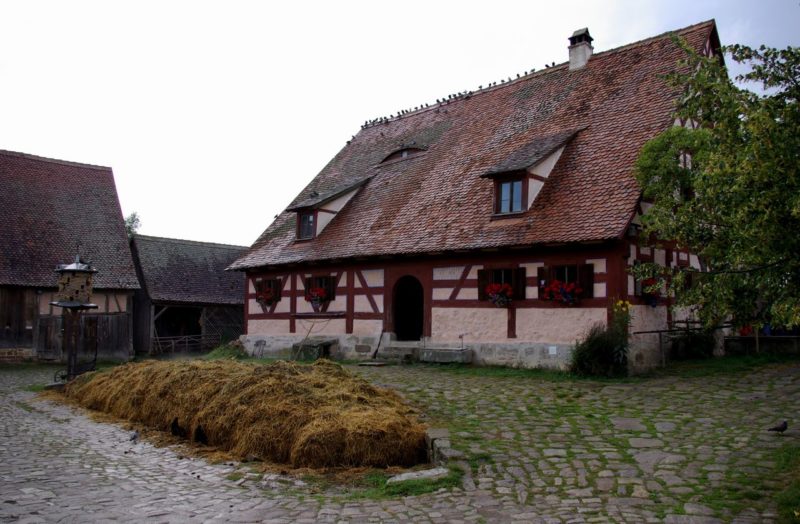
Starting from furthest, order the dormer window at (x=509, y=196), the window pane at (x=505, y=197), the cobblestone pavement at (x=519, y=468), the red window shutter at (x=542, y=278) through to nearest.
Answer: the window pane at (x=505, y=197) → the dormer window at (x=509, y=196) → the red window shutter at (x=542, y=278) → the cobblestone pavement at (x=519, y=468)

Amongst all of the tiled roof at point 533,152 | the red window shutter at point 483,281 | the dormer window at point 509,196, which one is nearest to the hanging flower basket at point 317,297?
the red window shutter at point 483,281

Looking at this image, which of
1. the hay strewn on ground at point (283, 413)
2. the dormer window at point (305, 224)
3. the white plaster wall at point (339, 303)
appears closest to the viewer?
the hay strewn on ground at point (283, 413)

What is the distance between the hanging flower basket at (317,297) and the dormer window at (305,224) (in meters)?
2.16

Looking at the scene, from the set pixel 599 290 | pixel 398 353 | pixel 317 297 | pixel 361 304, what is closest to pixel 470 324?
pixel 398 353

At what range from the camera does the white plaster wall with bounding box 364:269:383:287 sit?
1855 centimetres

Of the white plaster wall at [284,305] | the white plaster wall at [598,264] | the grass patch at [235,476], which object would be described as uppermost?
the white plaster wall at [598,264]

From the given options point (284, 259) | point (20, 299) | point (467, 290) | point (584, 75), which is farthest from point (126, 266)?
point (584, 75)

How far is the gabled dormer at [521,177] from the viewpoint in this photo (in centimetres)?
1580

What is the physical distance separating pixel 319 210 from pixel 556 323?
9170 millimetres

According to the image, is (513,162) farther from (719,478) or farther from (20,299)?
(20,299)

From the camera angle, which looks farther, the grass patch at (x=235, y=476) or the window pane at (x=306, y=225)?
the window pane at (x=306, y=225)

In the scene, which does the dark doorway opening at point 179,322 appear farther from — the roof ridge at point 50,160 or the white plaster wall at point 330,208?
the white plaster wall at point 330,208

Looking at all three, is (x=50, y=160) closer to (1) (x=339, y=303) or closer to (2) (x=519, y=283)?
(1) (x=339, y=303)

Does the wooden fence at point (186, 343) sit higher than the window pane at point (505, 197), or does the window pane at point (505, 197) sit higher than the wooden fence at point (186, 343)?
the window pane at point (505, 197)
